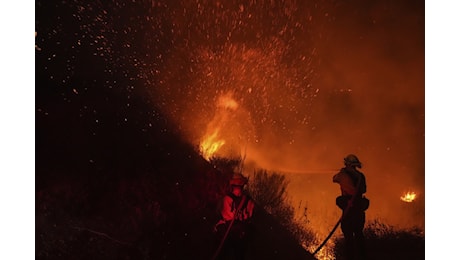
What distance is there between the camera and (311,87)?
329cm

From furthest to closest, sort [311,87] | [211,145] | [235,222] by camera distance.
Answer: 1. [311,87]
2. [211,145]
3. [235,222]

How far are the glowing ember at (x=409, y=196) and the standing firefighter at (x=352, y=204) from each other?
0.26 metres

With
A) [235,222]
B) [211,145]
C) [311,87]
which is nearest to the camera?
[235,222]

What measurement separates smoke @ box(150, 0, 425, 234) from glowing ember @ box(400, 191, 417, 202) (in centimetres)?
3

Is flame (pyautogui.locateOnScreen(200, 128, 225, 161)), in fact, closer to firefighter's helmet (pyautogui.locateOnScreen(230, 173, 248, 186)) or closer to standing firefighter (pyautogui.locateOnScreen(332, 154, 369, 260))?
firefighter's helmet (pyautogui.locateOnScreen(230, 173, 248, 186))

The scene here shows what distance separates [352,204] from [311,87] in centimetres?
86

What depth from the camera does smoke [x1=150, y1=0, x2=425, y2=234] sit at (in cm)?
320

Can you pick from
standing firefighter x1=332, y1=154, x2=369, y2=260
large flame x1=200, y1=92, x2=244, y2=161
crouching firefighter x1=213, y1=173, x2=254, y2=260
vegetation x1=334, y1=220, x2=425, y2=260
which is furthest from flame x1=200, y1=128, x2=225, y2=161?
vegetation x1=334, y1=220, x2=425, y2=260

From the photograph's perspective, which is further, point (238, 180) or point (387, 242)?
point (387, 242)

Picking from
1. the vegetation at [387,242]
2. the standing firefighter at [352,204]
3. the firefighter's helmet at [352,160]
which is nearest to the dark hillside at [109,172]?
the standing firefighter at [352,204]

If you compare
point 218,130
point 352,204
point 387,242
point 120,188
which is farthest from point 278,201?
point 120,188

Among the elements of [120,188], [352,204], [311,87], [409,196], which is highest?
[311,87]

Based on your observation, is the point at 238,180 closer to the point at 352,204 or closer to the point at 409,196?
the point at 352,204
